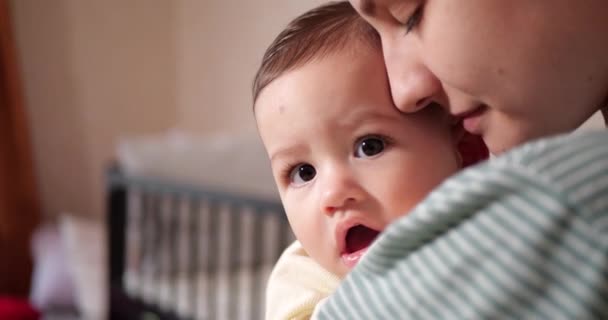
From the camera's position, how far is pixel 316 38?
58 centimetres

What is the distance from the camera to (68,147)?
3.04m

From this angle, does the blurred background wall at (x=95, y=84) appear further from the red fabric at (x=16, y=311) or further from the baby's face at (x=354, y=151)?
the baby's face at (x=354, y=151)

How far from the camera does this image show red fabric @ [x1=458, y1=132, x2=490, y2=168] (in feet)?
1.89

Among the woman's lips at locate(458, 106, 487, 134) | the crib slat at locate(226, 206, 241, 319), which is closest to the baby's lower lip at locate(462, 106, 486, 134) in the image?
the woman's lips at locate(458, 106, 487, 134)

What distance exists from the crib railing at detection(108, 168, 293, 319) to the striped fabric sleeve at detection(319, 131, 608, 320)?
1666 mm

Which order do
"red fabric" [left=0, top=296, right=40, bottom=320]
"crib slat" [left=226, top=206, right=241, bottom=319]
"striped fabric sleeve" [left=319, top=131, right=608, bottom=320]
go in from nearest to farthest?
"striped fabric sleeve" [left=319, top=131, right=608, bottom=320], "crib slat" [left=226, top=206, right=241, bottom=319], "red fabric" [left=0, top=296, right=40, bottom=320]

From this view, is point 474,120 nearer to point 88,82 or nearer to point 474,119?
point 474,119

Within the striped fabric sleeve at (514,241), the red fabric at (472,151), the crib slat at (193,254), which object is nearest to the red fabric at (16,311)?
the crib slat at (193,254)

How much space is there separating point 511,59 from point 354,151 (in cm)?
17

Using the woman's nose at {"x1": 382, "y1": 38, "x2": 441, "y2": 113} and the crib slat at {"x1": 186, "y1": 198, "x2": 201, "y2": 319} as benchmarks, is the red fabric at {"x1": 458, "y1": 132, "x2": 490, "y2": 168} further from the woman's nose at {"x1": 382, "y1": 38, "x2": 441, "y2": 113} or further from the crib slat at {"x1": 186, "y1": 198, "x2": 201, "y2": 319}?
the crib slat at {"x1": 186, "y1": 198, "x2": 201, "y2": 319}

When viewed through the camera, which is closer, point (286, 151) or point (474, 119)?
point (474, 119)

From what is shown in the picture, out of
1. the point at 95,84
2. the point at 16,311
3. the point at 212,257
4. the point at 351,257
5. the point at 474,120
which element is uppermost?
the point at 474,120

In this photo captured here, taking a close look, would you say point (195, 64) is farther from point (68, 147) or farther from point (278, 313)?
point (278, 313)

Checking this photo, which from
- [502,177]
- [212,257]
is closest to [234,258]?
[212,257]
